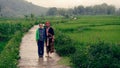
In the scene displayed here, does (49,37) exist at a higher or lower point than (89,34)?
higher

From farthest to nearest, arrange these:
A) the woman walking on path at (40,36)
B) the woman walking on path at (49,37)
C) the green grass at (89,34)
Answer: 1. the green grass at (89,34)
2. the woman walking on path at (49,37)
3. the woman walking on path at (40,36)

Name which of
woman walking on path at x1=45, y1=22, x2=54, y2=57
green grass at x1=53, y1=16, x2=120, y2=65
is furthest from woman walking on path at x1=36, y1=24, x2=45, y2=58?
green grass at x1=53, y1=16, x2=120, y2=65

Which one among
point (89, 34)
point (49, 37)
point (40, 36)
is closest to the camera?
point (40, 36)

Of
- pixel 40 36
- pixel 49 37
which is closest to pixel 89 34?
pixel 49 37

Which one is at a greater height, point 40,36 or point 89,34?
point 40,36

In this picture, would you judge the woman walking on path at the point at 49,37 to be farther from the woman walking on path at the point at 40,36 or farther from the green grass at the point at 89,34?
the green grass at the point at 89,34

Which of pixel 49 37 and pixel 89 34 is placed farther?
pixel 89 34

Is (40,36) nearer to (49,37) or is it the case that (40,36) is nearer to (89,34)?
(49,37)

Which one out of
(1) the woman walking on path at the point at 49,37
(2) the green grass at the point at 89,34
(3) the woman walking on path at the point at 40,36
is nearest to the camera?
(3) the woman walking on path at the point at 40,36

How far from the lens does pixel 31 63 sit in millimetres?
13914

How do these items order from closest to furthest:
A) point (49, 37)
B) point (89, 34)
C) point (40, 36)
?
point (40, 36) < point (49, 37) < point (89, 34)

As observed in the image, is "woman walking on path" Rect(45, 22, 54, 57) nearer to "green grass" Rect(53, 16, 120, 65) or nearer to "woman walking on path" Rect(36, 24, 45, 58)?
"woman walking on path" Rect(36, 24, 45, 58)

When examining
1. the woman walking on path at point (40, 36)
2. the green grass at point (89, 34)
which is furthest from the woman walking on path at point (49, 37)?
the green grass at point (89, 34)

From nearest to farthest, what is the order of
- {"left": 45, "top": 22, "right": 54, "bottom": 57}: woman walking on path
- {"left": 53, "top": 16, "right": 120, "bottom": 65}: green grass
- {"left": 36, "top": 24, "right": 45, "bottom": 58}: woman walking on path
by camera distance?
{"left": 36, "top": 24, "right": 45, "bottom": 58}: woman walking on path, {"left": 45, "top": 22, "right": 54, "bottom": 57}: woman walking on path, {"left": 53, "top": 16, "right": 120, "bottom": 65}: green grass
